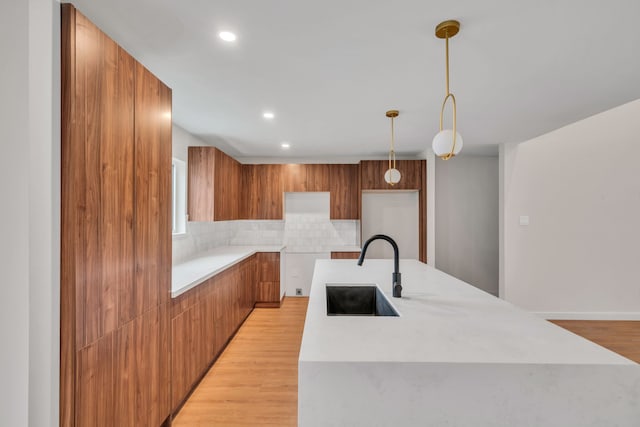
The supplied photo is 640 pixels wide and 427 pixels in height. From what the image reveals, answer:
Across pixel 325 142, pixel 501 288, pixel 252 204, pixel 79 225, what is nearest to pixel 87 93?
pixel 79 225

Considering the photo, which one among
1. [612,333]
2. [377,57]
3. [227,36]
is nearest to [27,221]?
[227,36]

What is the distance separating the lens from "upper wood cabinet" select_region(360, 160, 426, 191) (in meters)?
4.41

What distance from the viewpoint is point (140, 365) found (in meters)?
1.52

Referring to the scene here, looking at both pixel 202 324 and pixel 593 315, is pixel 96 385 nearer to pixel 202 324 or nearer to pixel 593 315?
pixel 202 324

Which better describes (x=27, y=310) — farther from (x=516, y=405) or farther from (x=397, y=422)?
(x=516, y=405)

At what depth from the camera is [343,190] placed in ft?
15.3

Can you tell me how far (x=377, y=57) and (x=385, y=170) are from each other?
2811mm

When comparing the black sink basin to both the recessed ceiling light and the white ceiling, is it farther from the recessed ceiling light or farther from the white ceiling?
the recessed ceiling light

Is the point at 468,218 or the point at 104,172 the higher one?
the point at 104,172

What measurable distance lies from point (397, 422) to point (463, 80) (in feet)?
7.15

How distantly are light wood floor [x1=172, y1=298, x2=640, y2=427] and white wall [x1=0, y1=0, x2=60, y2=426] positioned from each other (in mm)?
1150

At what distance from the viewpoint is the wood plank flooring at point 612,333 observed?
3.04m

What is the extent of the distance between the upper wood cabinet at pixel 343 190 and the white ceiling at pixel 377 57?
159 centimetres

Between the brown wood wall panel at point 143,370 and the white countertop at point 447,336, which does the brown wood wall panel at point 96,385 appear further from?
the white countertop at point 447,336
